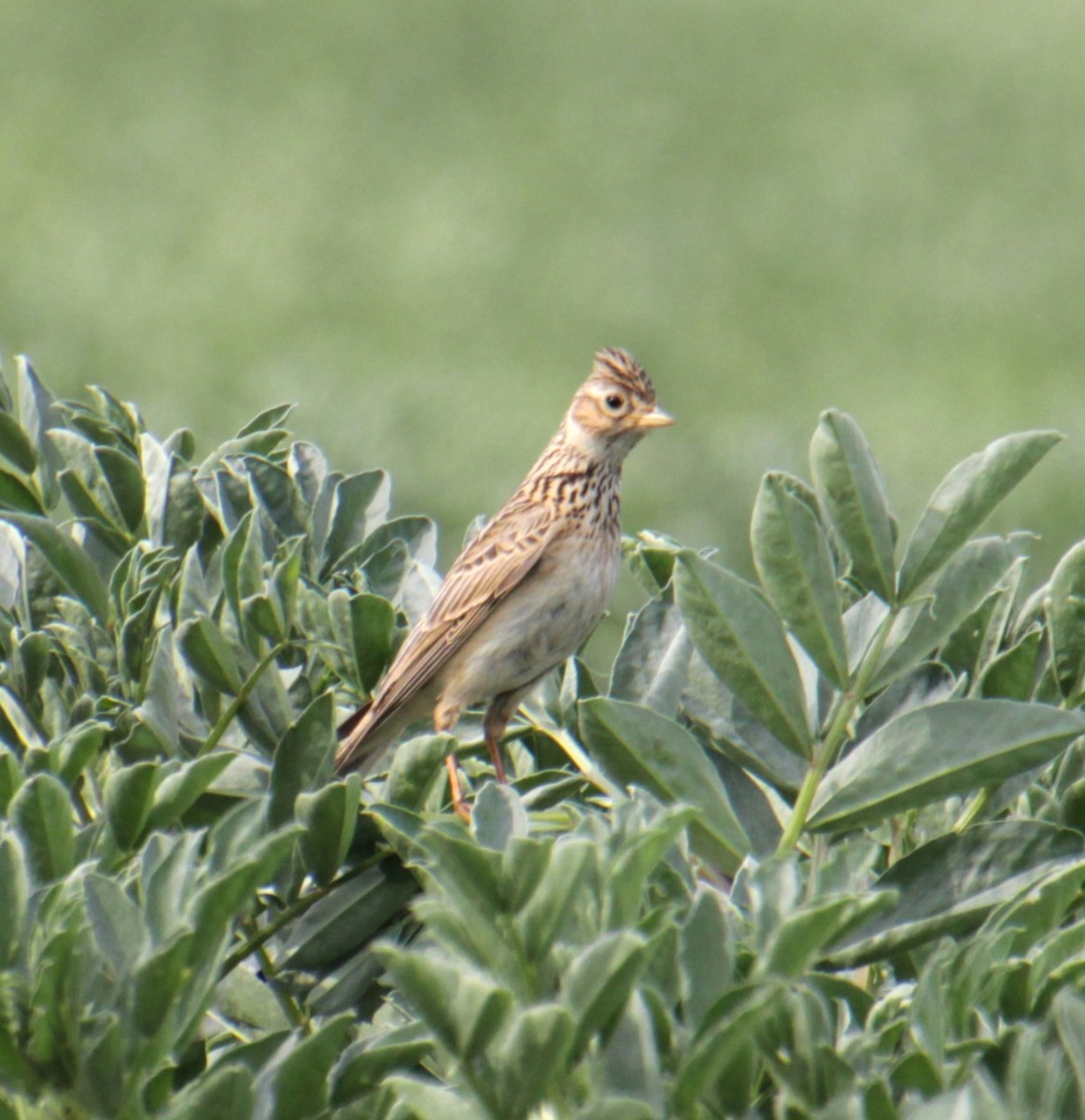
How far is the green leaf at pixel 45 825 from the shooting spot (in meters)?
1.55

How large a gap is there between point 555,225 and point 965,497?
38.7 ft

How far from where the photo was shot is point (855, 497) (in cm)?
180

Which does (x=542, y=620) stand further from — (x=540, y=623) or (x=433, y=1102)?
(x=433, y=1102)

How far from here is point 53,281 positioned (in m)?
12.3

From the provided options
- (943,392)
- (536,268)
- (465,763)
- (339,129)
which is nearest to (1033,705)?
(465,763)

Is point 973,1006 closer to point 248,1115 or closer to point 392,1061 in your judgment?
point 392,1061

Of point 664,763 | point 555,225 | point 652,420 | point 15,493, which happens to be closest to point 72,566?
point 15,493

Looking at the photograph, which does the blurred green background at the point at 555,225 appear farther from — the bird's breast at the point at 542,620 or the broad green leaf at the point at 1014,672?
the broad green leaf at the point at 1014,672

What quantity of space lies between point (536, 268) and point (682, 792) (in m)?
11.3

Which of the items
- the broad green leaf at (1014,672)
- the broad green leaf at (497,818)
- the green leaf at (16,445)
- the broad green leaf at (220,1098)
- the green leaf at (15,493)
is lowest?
the broad green leaf at (220,1098)

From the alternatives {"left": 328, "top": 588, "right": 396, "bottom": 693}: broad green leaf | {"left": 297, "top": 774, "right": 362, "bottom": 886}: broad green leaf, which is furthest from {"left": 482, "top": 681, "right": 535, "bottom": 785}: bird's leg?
{"left": 297, "top": 774, "right": 362, "bottom": 886}: broad green leaf

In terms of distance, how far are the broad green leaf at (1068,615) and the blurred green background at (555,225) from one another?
6796 mm

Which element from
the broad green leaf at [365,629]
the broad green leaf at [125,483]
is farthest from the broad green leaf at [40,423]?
the broad green leaf at [365,629]

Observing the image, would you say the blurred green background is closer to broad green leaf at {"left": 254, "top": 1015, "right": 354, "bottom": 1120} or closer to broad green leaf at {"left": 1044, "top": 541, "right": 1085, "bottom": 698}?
broad green leaf at {"left": 1044, "top": 541, "right": 1085, "bottom": 698}
